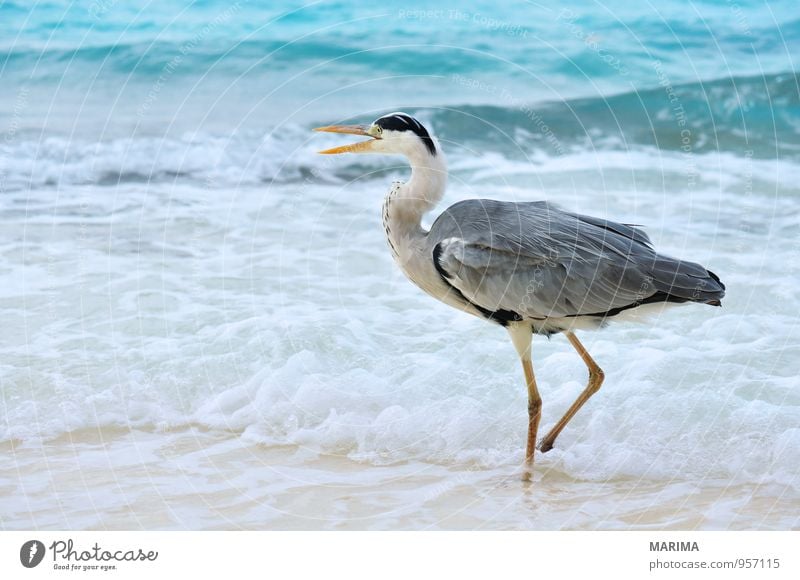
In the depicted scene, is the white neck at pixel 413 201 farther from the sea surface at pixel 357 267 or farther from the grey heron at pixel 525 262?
the sea surface at pixel 357 267

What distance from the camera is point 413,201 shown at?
13.2 ft

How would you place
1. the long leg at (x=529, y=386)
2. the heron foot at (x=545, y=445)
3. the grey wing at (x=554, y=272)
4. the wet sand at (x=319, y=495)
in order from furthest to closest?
the heron foot at (x=545, y=445), the long leg at (x=529, y=386), the grey wing at (x=554, y=272), the wet sand at (x=319, y=495)

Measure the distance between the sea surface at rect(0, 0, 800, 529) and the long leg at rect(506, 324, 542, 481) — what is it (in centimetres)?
8

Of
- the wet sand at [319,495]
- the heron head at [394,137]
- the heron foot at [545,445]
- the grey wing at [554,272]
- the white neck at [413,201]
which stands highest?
the heron head at [394,137]

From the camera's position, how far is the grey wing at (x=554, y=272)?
12.3 feet

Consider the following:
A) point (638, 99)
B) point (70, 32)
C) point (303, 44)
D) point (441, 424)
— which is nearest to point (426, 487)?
point (441, 424)

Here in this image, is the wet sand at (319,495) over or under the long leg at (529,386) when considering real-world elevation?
under

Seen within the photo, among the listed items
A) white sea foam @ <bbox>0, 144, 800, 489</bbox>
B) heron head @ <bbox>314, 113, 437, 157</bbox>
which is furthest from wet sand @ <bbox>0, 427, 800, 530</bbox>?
heron head @ <bbox>314, 113, 437, 157</bbox>

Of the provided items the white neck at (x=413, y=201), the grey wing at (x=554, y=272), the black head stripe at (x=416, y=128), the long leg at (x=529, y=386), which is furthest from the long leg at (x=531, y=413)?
the black head stripe at (x=416, y=128)

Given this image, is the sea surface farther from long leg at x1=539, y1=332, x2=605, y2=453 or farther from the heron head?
the heron head

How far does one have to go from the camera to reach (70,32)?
9.23 meters

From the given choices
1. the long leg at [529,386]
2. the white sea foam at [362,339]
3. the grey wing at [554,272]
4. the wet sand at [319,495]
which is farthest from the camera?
the white sea foam at [362,339]

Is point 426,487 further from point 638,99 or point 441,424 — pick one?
point 638,99

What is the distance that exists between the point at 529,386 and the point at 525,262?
0.56 metres
